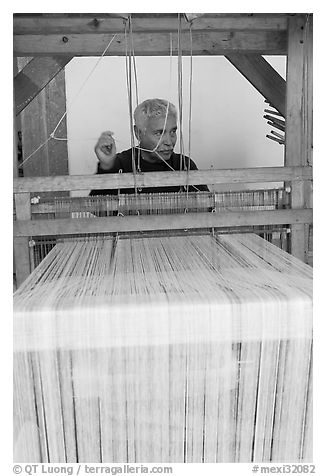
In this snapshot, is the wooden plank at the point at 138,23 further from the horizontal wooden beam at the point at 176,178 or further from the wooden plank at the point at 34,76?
the horizontal wooden beam at the point at 176,178

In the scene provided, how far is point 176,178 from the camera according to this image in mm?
1718

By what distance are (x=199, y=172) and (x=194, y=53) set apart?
2.63ft

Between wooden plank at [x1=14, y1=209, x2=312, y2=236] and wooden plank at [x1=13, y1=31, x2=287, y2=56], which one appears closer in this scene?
wooden plank at [x1=14, y1=209, x2=312, y2=236]

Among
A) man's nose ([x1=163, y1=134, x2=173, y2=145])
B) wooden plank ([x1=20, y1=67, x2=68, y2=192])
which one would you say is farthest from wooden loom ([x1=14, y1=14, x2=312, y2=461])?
wooden plank ([x1=20, y1=67, x2=68, y2=192])

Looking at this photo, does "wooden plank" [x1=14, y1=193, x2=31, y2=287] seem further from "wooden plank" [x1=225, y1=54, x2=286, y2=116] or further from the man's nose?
"wooden plank" [x1=225, y1=54, x2=286, y2=116]

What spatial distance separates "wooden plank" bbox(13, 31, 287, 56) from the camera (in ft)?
7.07

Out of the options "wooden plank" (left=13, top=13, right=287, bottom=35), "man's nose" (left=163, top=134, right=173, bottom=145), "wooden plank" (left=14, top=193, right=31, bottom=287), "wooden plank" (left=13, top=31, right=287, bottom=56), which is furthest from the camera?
"man's nose" (left=163, top=134, right=173, bottom=145)

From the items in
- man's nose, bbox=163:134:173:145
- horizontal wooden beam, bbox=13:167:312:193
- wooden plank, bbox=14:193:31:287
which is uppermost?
man's nose, bbox=163:134:173:145

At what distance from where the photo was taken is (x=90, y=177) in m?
→ 1.73

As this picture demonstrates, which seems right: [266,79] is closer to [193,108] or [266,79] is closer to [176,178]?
[176,178]

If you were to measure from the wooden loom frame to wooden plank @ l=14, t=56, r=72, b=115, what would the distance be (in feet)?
1.43

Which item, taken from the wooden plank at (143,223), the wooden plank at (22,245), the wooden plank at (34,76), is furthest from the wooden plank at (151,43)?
the wooden plank at (143,223)

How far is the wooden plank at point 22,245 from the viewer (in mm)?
1889
